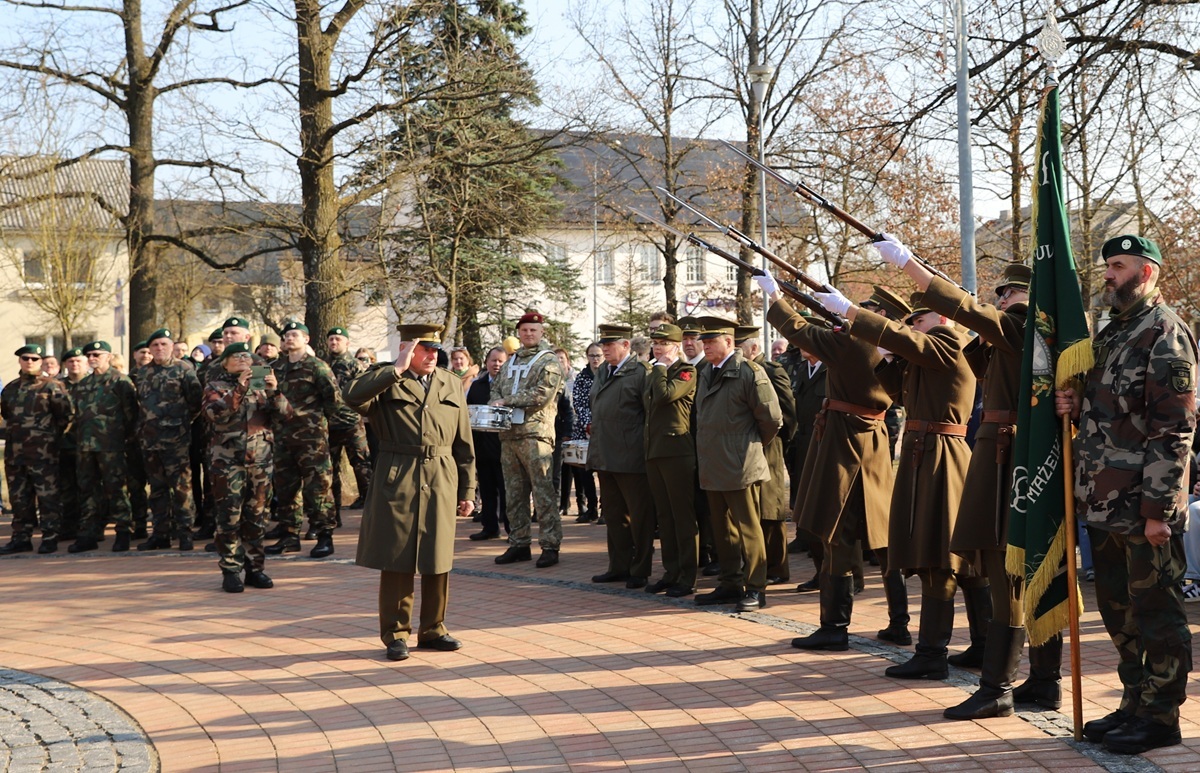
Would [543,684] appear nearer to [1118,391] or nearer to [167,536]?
[1118,391]

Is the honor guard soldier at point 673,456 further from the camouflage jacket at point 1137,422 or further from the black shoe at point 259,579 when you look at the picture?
the camouflage jacket at point 1137,422

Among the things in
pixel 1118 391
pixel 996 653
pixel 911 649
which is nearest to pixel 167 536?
pixel 911 649

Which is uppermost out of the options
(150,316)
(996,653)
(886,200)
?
(886,200)

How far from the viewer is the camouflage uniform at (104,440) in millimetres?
12438

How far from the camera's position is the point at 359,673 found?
7184mm

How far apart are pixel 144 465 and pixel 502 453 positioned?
4.08 meters

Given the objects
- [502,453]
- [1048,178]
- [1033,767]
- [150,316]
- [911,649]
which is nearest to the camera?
[1033,767]

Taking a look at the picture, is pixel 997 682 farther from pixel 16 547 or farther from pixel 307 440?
pixel 16 547

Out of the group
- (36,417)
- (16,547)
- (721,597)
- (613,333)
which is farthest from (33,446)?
(721,597)

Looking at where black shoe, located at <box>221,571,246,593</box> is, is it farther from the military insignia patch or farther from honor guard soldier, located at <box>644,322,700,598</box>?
the military insignia patch

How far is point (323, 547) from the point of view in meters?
11.6

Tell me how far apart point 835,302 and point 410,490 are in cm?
293

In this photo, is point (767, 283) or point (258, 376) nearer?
point (767, 283)

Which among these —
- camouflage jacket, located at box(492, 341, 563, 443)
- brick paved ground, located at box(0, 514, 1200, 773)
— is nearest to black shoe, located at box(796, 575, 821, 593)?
brick paved ground, located at box(0, 514, 1200, 773)
